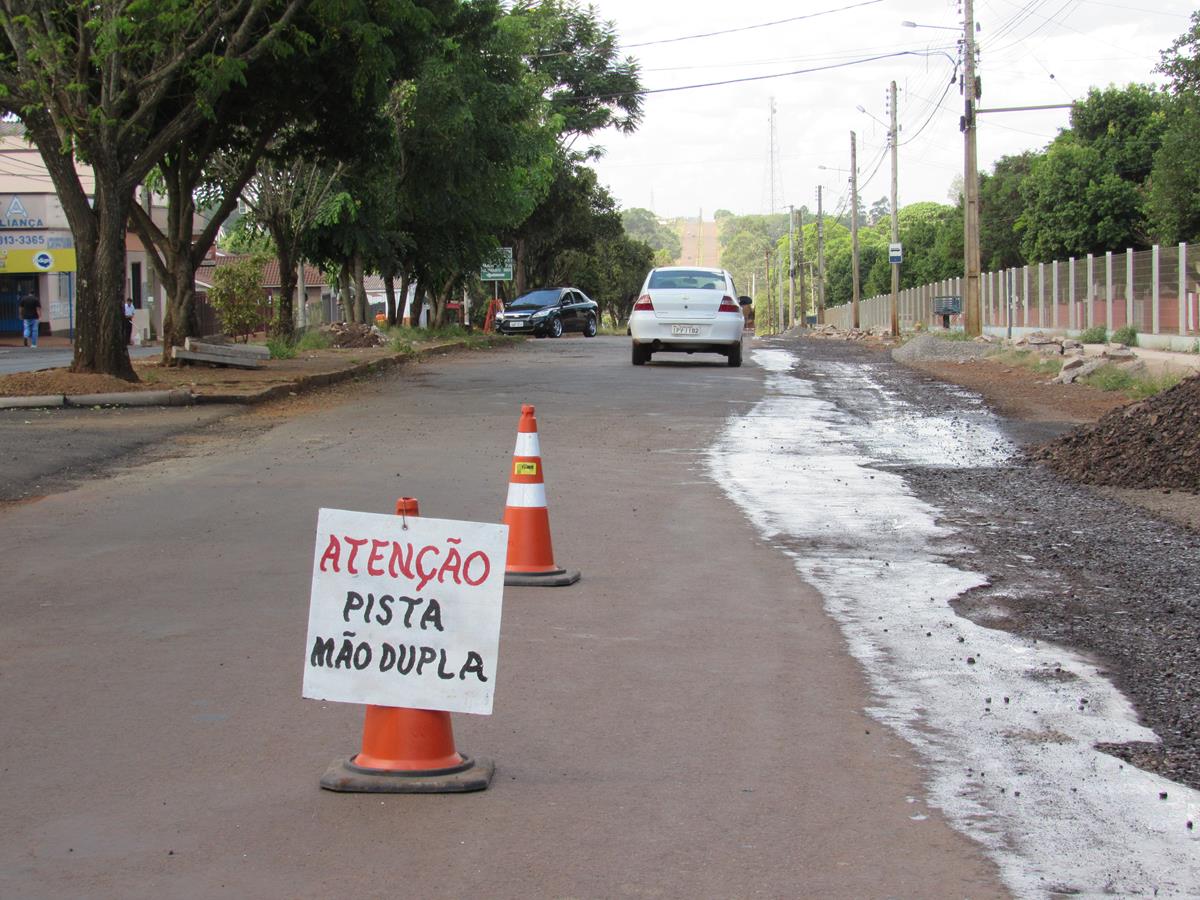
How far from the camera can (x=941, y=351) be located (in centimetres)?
2916

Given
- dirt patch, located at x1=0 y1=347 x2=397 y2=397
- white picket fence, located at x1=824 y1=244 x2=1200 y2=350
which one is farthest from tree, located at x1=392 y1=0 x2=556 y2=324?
white picket fence, located at x1=824 y1=244 x2=1200 y2=350

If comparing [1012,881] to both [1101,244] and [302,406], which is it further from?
[1101,244]

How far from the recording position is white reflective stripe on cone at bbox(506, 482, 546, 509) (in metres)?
7.47

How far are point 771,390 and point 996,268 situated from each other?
2152 inches

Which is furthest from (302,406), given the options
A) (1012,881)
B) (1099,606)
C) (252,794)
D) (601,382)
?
(1012,881)

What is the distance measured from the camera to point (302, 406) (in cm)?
1762

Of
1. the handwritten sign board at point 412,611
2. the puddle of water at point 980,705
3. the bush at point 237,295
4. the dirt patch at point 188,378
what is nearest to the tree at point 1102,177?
the bush at point 237,295

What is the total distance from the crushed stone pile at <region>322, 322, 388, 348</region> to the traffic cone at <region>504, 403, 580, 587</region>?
24.9 m

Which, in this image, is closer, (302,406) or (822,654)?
(822,654)

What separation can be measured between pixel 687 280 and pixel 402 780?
20643 millimetres

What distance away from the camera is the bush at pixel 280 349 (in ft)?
86.2

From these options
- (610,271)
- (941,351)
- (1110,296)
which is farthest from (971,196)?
(610,271)

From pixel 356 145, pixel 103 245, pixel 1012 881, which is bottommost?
pixel 1012 881

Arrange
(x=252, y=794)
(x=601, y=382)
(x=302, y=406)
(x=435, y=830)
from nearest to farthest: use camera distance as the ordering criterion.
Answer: (x=435, y=830)
(x=252, y=794)
(x=302, y=406)
(x=601, y=382)
